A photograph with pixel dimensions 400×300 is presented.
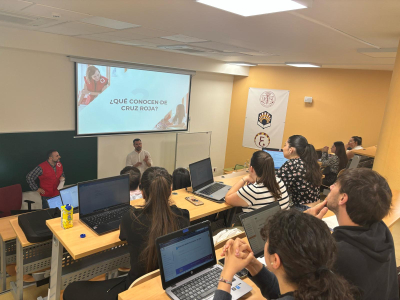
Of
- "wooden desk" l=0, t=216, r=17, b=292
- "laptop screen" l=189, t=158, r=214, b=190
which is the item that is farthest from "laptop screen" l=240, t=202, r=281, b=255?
"wooden desk" l=0, t=216, r=17, b=292

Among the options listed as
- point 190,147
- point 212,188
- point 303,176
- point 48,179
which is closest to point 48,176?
point 48,179

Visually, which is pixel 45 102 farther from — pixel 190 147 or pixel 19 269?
pixel 190 147

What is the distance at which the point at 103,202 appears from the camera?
2.46m

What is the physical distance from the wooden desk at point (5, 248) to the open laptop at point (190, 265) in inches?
79.1

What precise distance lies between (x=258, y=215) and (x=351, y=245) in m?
0.67

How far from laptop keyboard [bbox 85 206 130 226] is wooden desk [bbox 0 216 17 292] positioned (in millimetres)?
990

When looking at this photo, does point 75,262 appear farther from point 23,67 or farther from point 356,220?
point 23,67

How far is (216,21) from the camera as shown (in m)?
2.71

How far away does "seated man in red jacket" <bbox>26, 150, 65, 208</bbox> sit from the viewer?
461 cm

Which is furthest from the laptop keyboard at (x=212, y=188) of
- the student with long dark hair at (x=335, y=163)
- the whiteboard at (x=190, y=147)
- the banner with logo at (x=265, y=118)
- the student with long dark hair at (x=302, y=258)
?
the banner with logo at (x=265, y=118)

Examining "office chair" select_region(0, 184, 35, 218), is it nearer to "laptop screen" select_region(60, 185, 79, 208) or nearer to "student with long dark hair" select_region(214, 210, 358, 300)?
"laptop screen" select_region(60, 185, 79, 208)

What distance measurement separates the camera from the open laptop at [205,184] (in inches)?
128

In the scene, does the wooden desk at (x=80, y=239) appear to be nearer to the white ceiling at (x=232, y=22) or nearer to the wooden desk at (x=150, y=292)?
the wooden desk at (x=150, y=292)

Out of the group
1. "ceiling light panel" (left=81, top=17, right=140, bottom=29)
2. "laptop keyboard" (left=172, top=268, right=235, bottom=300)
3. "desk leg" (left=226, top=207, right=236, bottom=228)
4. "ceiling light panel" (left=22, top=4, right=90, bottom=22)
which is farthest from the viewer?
"desk leg" (left=226, top=207, right=236, bottom=228)
